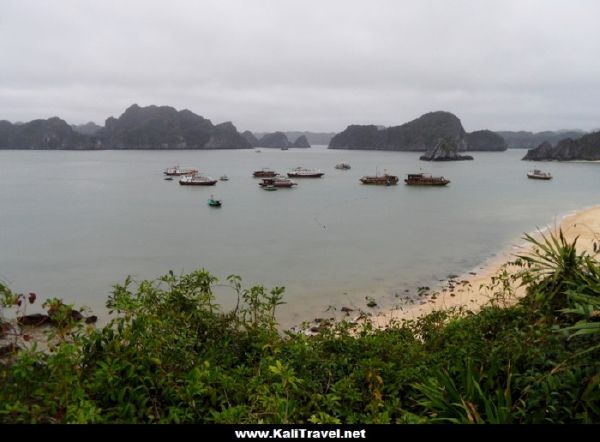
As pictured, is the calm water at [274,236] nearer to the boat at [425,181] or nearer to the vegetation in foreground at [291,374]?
the boat at [425,181]

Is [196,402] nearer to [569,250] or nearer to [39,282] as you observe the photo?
[569,250]

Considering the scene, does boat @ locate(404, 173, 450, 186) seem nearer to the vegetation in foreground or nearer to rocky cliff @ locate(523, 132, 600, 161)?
→ the vegetation in foreground

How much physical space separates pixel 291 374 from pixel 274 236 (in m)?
29.1

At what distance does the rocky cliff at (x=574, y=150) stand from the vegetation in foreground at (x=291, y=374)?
192 m

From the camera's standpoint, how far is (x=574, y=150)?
163 metres

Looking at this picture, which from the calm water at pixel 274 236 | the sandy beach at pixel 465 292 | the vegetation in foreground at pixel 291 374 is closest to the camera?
the vegetation in foreground at pixel 291 374

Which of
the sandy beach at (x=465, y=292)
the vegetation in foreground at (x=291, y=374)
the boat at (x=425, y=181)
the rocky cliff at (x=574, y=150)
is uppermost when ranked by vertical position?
the rocky cliff at (x=574, y=150)

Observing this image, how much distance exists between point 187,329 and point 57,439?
2986 millimetres

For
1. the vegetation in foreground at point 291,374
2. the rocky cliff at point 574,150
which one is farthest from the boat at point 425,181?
the rocky cliff at point 574,150

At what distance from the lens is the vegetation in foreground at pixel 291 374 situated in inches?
157

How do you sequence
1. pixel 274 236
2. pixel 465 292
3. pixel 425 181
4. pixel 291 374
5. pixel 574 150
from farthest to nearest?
pixel 574 150, pixel 425 181, pixel 274 236, pixel 465 292, pixel 291 374

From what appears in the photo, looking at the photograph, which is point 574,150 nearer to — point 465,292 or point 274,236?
point 274,236

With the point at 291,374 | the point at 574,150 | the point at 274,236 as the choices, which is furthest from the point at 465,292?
the point at 574,150

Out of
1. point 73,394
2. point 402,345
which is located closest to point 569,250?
point 402,345
